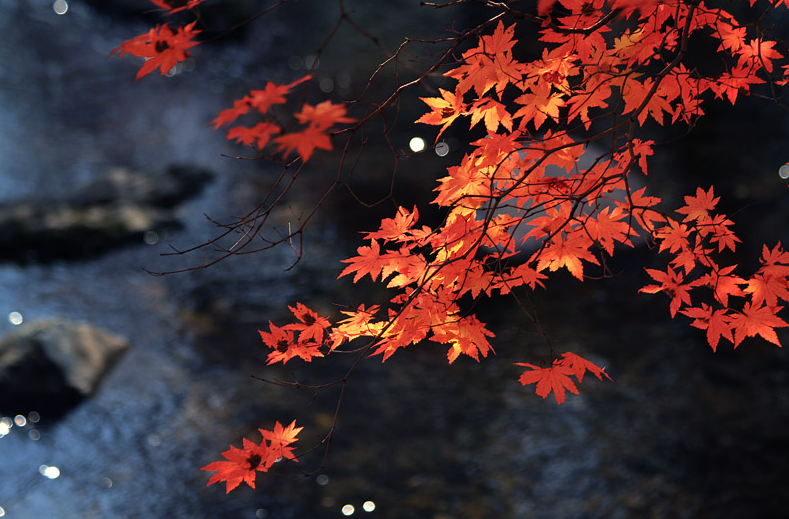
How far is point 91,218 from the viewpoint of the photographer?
25.8ft

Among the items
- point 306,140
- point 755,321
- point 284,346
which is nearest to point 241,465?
point 284,346

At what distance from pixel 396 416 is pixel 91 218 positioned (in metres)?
5.32

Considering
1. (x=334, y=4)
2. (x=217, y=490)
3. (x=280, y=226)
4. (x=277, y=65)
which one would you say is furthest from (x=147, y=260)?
(x=334, y=4)

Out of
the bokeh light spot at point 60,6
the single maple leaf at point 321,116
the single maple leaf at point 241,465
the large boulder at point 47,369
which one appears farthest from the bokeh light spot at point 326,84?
the single maple leaf at point 321,116

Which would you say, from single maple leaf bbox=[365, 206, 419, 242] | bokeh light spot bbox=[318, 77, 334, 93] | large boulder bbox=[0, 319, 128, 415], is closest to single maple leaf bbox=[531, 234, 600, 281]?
single maple leaf bbox=[365, 206, 419, 242]

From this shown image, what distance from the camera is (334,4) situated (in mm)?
16688

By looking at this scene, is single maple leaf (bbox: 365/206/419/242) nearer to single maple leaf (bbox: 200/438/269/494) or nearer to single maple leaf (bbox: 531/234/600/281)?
single maple leaf (bbox: 531/234/600/281)

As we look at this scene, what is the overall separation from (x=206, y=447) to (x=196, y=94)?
9919 mm

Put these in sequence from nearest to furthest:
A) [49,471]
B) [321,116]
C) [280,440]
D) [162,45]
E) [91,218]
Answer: [321,116], [162,45], [280,440], [49,471], [91,218]

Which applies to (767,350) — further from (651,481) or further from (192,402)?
(192,402)

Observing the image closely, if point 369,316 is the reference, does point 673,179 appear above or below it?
below

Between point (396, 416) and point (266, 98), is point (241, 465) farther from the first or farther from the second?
point (396, 416)

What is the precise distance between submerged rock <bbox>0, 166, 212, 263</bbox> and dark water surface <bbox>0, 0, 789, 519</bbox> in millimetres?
328

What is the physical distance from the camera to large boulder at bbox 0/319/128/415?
5.11 m
